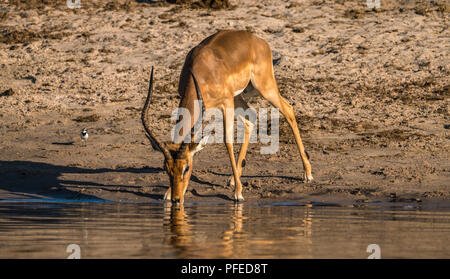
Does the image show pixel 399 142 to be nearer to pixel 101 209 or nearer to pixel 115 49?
pixel 101 209

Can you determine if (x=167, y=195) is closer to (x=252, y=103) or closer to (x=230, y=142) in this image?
(x=230, y=142)

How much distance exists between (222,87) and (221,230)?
406 cm

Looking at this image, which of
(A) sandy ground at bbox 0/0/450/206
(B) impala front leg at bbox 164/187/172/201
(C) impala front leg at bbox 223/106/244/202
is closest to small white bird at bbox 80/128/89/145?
(A) sandy ground at bbox 0/0/450/206

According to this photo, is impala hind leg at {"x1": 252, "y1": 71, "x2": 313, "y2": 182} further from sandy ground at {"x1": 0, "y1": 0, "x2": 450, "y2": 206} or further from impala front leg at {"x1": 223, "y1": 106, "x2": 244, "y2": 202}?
impala front leg at {"x1": 223, "y1": 106, "x2": 244, "y2": 202}

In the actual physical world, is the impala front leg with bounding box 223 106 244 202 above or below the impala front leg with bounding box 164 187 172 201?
above

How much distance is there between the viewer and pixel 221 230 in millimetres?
8703

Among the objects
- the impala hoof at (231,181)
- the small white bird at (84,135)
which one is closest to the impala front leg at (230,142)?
the impala hoof at (231,181)

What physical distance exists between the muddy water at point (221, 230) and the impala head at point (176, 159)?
10.7 inches

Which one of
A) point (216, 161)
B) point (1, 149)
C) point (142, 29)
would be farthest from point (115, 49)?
point (216, 161)

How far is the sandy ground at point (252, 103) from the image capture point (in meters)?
13.1

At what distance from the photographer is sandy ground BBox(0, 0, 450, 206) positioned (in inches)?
517

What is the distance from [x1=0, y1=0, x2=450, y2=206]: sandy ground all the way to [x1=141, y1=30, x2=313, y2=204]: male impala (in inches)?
33.9
